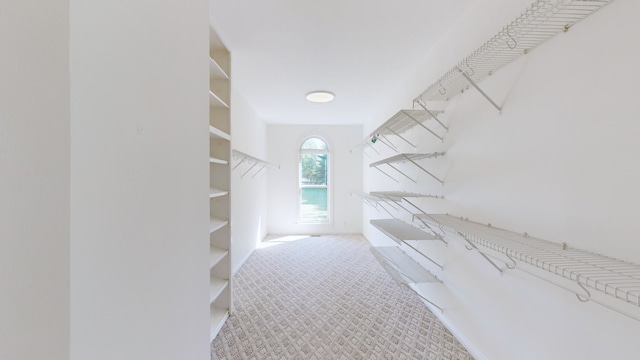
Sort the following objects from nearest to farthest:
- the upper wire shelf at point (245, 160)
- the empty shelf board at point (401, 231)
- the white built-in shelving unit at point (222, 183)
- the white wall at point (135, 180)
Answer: the white wall at point (135, 180) < the empty shelf board at point (401, 231) < the white built-in shelving unit at point (222, 183) < the upper wire shelf at point (245, 160)

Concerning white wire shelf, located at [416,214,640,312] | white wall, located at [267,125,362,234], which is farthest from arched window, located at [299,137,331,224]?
white wire shelf, located at [416,214,640,312]

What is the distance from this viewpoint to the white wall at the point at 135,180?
50cm

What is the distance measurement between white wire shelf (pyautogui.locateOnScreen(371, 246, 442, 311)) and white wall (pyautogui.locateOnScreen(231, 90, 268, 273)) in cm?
152

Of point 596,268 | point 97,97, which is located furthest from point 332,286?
point 97,97

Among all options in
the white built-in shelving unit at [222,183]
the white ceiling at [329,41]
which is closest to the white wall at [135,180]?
the white ceiling at [329,41]

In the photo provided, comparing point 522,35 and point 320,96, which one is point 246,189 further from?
point 522,35

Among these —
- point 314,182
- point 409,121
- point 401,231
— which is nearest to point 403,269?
point 401,231

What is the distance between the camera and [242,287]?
102 inches

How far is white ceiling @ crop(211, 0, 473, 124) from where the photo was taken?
5.17 feet

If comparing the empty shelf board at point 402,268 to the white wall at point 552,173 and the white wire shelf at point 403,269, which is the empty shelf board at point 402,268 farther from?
the white wall at point 552,173

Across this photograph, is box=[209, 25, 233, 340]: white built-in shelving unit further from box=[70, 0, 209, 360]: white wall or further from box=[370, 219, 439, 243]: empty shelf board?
box=[370, 219, 439, 243]: empty shelf board

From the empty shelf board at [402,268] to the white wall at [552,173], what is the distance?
0.99ft

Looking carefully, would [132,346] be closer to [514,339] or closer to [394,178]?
[514,339]

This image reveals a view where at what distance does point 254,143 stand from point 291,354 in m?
3.12
